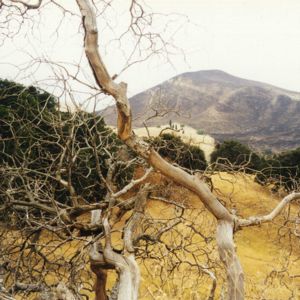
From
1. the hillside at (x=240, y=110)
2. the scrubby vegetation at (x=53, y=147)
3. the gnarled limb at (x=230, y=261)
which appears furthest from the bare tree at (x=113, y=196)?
the hillside at (x=240, y=110)

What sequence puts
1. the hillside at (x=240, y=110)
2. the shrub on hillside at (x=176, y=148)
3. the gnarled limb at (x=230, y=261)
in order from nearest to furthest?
1. the gnarled limb at (x=230, y=261)
2. the shrub on hillside at (x=176, y=148)
3. the hillside at (x=240, y=110)

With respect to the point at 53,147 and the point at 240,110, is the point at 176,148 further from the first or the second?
the point at 240,110

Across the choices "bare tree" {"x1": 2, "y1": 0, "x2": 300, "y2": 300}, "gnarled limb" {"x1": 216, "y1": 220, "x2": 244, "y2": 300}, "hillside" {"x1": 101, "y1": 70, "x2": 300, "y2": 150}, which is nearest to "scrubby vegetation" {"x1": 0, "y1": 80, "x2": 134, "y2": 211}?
"bare tree" {"x1": 2, "y1": 0, "x2": 300, "y2": 300}

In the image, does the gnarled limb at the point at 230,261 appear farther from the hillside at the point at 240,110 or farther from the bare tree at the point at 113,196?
the hillside at the point at 240,110

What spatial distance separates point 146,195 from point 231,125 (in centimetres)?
5616

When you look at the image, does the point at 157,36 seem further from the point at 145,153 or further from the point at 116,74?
the point at 145,153

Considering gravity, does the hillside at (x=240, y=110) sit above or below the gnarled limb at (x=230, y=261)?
above

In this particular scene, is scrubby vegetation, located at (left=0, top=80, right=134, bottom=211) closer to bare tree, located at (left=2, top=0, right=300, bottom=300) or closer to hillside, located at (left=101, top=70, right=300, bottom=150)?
A: bare tree, located at (left=2, top=0, right=300, bottom=300)

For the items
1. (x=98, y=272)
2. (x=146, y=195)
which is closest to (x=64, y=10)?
(x=146, y=195)

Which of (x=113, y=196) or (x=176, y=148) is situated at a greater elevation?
(x=176, y=148)

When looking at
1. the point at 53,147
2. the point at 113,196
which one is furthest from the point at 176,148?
the point at 53,147

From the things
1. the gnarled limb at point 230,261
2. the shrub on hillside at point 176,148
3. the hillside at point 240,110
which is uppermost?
the hillside at point 240,110

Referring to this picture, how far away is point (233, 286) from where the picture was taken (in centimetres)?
340

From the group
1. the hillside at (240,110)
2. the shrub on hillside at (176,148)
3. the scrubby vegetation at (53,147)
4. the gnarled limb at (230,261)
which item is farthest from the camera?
the hillside at (240,110)
